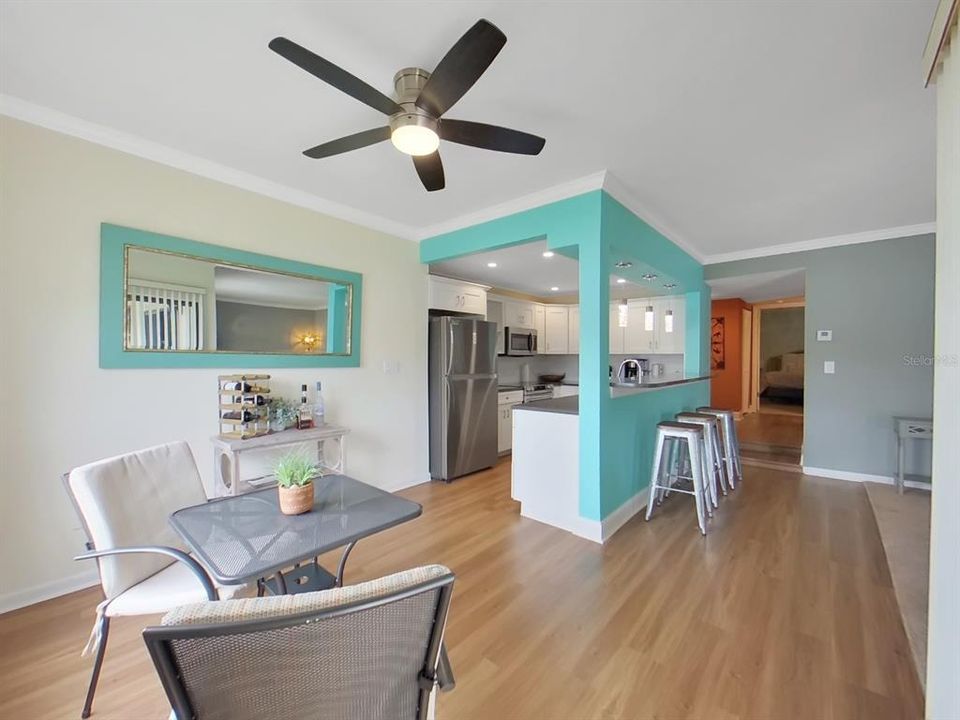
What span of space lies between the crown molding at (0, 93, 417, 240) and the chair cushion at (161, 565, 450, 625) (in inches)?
110

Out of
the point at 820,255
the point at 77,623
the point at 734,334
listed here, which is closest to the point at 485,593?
the point at 77,623

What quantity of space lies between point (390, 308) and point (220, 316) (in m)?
1.38

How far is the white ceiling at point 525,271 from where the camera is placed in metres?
4.16

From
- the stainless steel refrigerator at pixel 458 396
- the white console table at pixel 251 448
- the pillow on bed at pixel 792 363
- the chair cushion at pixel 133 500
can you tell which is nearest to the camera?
the chair cushion at pixel 133 500

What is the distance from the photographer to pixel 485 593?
212 cm

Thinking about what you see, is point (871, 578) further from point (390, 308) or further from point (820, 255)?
point (390, 308)

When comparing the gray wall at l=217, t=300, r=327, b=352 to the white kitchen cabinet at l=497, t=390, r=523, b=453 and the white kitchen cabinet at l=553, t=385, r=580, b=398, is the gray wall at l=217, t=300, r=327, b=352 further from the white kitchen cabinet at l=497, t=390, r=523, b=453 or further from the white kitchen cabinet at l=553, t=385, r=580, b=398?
the white kitchen cabinet at l=553, t=385, r=580, b=398

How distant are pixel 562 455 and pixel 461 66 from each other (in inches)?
97.4

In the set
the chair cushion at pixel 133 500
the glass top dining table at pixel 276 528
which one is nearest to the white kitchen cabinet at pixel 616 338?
the glass top dining table at pixel 276 528

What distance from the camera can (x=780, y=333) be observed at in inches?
438

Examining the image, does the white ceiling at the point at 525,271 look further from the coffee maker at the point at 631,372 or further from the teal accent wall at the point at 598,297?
the coffee maker at the point at 631,372

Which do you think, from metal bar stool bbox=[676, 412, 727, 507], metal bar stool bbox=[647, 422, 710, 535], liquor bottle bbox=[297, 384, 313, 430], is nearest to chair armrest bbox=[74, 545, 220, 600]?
liquor bottle bbox=[297, 384, 313, 430]

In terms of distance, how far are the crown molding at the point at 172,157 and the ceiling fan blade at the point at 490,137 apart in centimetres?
173

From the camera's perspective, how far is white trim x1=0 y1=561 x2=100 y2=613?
196 centimetres
